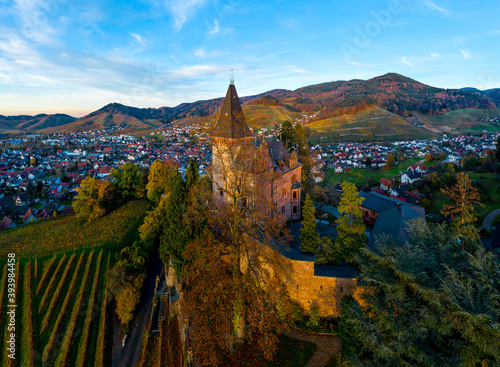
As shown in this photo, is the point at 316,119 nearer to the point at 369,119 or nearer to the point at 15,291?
the point at 369,119

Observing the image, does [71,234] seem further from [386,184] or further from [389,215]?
[386,184]

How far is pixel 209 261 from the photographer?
14086 millimetres

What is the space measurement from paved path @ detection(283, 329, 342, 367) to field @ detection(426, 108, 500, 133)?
192 meters

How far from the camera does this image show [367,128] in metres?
152

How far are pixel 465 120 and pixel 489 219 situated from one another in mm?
188946

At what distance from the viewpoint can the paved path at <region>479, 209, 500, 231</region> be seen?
1207 inches

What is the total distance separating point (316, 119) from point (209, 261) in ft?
563

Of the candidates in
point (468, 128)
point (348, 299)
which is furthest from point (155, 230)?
point (468, 128)

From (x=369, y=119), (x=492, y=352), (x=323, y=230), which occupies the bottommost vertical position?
(x=323, y=230)

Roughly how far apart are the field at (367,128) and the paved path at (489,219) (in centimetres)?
11037

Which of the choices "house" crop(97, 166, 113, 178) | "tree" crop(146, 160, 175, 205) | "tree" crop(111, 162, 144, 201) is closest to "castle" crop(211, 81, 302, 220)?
"tree" crop(146, 160, 175, 205)

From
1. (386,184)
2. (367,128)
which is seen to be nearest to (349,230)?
(386,184)

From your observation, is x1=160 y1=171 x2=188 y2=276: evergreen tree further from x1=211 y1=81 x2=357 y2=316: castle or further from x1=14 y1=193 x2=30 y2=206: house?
x1=14 y1=193 x2=30 y2=206: house

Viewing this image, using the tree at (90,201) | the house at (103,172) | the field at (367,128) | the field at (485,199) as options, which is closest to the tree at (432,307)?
the field at (485,199)
